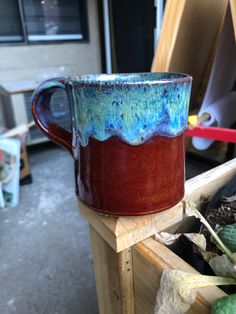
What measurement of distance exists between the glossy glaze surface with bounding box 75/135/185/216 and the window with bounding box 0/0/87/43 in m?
2.17

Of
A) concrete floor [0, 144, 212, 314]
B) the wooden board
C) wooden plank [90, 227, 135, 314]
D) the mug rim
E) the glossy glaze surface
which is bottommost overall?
concrete floor [0, 144, 212, 314]

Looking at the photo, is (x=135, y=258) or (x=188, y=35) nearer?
(x=135, y=258)

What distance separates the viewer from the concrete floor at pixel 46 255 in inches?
36.0

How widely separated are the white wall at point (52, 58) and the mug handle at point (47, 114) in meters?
2.02

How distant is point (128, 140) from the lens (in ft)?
0.90

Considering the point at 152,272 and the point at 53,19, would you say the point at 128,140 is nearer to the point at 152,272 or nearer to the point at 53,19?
the point at 152,272

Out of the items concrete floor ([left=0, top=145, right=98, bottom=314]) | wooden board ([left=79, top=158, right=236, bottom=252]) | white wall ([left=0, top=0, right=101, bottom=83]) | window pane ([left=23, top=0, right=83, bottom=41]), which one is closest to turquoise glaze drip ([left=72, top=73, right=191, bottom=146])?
wooden board ([left=79, top=158, right=236, bottom=252])

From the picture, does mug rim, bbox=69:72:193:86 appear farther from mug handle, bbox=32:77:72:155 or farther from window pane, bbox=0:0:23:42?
window pane, bbox=0:0:23:42

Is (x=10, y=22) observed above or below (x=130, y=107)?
above

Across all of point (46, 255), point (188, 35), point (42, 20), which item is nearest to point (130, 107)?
point (188, 35)

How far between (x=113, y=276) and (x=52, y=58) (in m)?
2.21

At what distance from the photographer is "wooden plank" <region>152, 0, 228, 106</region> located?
33.1 inches

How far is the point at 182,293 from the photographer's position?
259 millimetres

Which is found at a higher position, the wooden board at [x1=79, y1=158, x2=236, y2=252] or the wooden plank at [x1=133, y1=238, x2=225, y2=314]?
the wooden board at [x1=79, y1=158, x2=236, y2=252]
